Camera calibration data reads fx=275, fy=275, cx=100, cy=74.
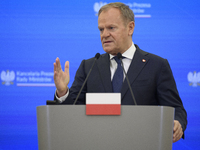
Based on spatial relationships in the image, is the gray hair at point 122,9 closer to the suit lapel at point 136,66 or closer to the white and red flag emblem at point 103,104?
the suit lapel at point 136,66

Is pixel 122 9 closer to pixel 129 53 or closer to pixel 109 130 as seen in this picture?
pixel 129 53

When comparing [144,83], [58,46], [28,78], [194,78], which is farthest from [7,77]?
[194,78]

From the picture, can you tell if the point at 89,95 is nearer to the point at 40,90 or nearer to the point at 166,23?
the point at 40,90

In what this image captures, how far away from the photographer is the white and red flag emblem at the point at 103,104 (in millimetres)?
1289

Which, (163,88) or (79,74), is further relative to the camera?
(79,74)

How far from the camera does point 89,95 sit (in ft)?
4.31

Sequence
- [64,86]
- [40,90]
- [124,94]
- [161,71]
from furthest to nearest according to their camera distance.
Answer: [40,90] < [161,71] < [124,94] < [64,86]

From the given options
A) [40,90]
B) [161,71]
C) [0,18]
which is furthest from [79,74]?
[0,18]


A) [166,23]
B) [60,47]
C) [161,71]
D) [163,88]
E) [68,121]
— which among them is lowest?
[68,121]

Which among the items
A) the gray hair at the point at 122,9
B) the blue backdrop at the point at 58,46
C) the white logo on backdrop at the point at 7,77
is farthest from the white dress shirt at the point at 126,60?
the white logo on backdrop at the point at 7,77

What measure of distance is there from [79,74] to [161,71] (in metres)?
0.64

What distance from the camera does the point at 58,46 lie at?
3215 millimetres

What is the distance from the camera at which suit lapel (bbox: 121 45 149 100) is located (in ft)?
6.36

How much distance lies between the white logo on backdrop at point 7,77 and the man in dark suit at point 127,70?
4.27 ft
